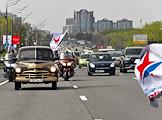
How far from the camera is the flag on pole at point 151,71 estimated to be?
728 cm

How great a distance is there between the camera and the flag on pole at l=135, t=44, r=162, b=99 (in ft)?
23.9

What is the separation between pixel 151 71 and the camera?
7398mm

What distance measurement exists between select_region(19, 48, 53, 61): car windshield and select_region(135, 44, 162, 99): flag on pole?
61.3 ft

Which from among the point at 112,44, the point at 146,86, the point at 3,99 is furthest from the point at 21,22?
the point at 146,86

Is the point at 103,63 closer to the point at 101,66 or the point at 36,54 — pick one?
the point at 101,66

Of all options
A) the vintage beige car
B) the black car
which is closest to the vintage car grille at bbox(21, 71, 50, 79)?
the vintage beige car

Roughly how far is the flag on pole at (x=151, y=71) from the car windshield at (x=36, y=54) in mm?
18683

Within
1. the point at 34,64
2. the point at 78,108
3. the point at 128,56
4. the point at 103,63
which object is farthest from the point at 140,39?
the point at 78,108

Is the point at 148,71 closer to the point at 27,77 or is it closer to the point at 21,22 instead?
the point at 27,77

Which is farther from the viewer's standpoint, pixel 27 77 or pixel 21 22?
pixel 21 22

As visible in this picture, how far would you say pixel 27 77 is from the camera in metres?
25.1

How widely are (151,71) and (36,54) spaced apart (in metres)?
19.1

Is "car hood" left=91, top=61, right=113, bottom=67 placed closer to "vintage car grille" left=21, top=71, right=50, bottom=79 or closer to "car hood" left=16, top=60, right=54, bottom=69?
"car hood" left=16, top=60, right=54, bottom=69

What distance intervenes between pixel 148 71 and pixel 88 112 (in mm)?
8058
